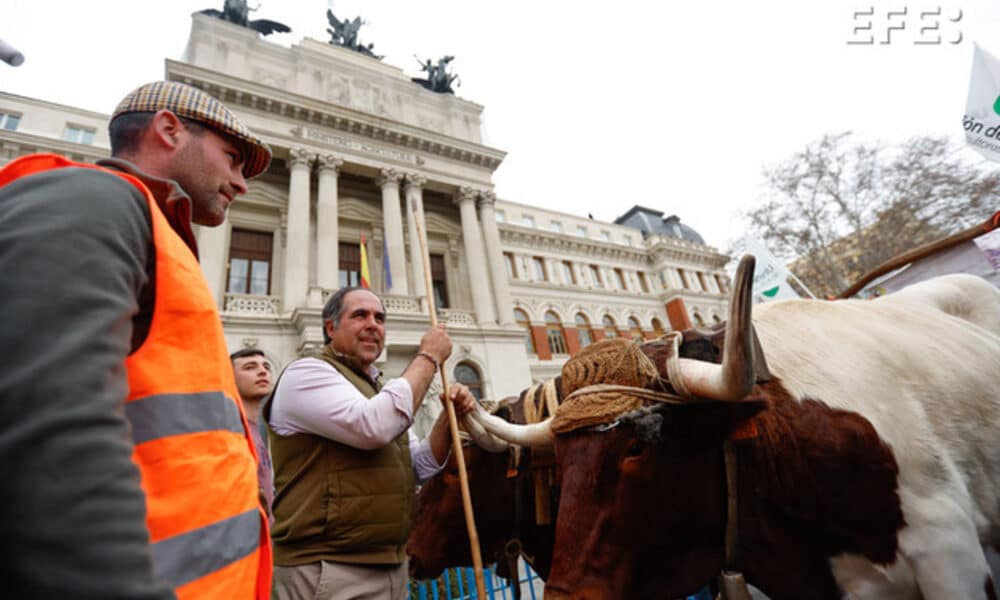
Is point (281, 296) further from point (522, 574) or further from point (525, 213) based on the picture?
point (525, 213)

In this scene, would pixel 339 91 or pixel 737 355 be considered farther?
pixel 339 91

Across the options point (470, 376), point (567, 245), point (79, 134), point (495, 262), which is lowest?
point (470, 376)

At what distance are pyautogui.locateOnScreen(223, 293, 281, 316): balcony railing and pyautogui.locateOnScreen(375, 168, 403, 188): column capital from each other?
6.25m

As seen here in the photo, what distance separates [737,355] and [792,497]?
2.34ft

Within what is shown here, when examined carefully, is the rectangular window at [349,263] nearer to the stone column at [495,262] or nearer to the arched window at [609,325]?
the stone column at [495,262]

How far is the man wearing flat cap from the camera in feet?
1.50

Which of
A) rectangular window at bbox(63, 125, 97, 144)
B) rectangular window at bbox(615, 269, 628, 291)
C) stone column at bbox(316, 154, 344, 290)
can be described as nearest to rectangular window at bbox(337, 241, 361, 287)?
stone column at bbox(316, 154, 344, 290)

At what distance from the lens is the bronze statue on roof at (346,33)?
67.1ft

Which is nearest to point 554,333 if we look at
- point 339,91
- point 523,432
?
point 339,91

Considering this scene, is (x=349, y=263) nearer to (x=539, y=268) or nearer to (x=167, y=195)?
(x=539, y=268)

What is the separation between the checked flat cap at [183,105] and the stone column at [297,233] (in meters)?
12.4

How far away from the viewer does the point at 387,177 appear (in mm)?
16281

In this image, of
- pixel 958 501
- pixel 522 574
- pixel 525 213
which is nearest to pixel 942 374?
pixel 958 501

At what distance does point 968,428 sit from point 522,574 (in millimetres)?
5245
